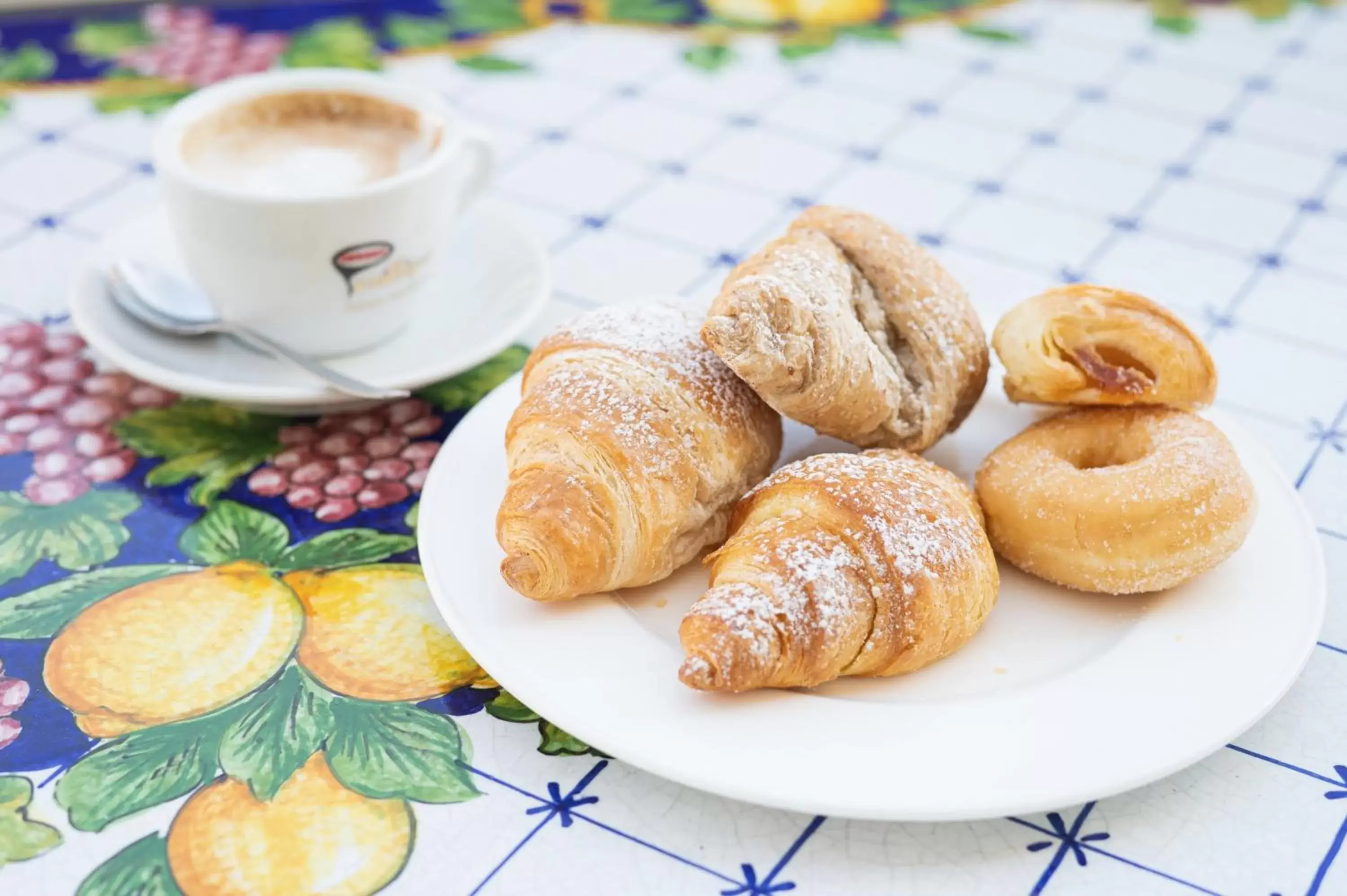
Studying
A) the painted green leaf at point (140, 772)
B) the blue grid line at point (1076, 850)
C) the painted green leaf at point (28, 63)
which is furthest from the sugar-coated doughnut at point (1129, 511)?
the painted green leaf at point (28, 63)

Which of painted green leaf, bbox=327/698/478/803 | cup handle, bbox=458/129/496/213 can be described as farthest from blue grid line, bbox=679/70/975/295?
painted green leaf, bbox=327/698/478/803

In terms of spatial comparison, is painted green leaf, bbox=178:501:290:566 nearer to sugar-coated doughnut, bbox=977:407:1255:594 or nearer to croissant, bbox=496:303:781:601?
croissant, bbox=496:303:781:601

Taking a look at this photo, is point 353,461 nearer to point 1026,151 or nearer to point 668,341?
point 668,341

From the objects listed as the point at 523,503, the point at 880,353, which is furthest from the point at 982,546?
the point at 523,503

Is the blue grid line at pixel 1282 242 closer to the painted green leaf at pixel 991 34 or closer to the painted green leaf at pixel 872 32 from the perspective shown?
the painted green leaf at pixel 991 34

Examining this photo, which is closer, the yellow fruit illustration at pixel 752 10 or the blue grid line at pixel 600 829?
the blue grid line at pixel 600 829

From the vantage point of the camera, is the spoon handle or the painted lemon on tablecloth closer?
the spoon handle
